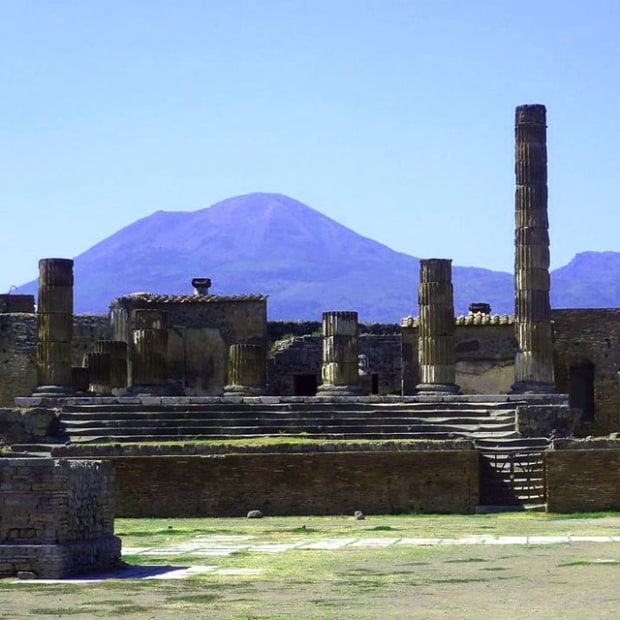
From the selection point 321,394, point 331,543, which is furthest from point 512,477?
point 321,394

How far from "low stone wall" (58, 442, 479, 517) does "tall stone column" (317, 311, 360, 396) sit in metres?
7.97

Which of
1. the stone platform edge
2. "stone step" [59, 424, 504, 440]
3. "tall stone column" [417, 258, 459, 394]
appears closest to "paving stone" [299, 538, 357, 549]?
"stone step" [59, 424, 504, 440]

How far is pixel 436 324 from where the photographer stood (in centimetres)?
3294

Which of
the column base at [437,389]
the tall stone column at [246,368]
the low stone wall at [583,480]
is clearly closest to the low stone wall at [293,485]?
the low stone wall at [583,480]

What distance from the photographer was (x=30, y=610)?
12.9 meters

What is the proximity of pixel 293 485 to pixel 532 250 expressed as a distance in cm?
985

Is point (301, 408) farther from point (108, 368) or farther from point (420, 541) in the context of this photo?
point (420, 541)

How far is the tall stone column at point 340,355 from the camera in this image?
3309 centimetres

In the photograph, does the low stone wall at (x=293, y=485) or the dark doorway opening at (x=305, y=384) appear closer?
the low stone wall at (x=293, y=485)

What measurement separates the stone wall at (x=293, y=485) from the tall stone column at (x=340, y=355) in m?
7.96

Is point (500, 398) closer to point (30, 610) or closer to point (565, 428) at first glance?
point (565, 428)

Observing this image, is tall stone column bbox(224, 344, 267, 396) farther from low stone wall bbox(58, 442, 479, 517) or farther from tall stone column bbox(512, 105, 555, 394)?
low stone wall bbox(58, 442, 479, 517)

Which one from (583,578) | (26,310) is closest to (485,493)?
(583,578)

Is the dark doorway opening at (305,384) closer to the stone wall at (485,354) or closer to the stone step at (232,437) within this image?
the stone wall at (485,354)
